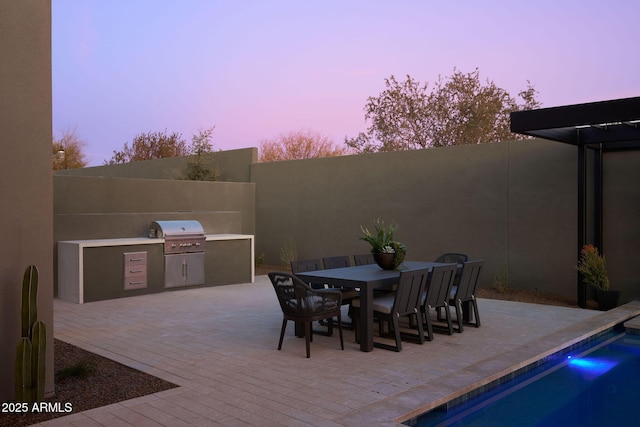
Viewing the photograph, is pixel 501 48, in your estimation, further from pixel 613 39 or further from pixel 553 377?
pixel 553 377

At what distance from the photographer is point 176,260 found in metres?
9.70

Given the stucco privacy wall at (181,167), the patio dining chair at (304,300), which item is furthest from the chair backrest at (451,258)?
the stucco privacy wall at (181,167)

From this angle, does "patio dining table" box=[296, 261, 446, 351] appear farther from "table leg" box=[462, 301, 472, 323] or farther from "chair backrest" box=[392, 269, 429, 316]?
"table leg" box=[462, 301, 472, 323]

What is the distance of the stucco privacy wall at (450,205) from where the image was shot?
9055mm

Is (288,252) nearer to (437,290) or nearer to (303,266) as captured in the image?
(303,266)

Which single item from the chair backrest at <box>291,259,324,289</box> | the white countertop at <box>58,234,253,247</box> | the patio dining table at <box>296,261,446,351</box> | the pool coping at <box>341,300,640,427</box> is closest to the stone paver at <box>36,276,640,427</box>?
the pool coping at <box>341,300,640,427</box>

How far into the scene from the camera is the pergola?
6.49m

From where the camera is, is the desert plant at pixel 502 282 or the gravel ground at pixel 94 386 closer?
the gravel ground at pixel 94 386

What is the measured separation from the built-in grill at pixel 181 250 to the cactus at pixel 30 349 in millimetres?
5812

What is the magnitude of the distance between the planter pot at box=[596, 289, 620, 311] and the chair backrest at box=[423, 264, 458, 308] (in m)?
3.13

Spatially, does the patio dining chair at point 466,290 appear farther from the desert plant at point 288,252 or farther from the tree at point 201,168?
the tree at point 201,168

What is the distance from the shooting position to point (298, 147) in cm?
2683

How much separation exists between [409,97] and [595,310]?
563 inches

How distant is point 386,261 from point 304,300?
1.67 meters
